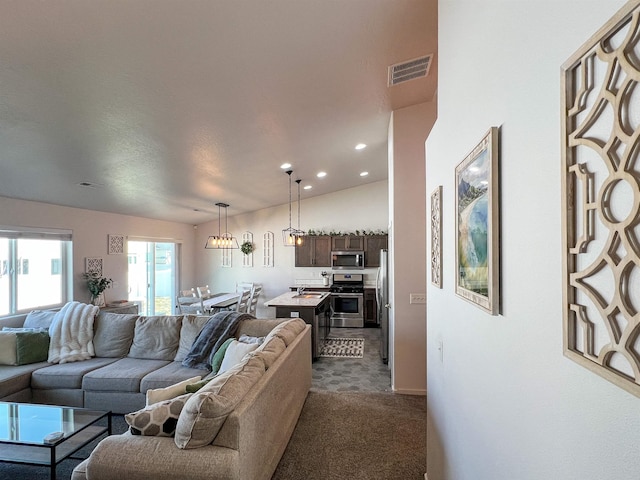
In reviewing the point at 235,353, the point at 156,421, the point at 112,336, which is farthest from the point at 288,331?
the point at 112,336

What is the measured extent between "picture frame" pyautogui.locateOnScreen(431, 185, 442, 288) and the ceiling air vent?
4.53 feet

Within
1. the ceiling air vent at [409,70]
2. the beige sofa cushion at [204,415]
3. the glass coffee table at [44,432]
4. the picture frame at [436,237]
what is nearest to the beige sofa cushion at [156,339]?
the glass coffee table at [44,432]

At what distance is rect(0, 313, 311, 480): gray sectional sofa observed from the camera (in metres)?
1.74

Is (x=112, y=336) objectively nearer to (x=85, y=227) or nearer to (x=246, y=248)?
(x=85, y=227)

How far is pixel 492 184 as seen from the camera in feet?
3.58

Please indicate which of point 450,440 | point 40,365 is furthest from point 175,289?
point 450,440

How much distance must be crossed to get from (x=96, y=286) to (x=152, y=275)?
2.12 metres

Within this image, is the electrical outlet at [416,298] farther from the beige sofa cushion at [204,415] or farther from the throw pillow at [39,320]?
the throw pillow at [39,320]

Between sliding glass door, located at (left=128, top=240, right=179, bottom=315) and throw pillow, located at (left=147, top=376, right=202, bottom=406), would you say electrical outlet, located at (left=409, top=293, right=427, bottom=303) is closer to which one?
throw pillow, located at (left=147, top=376, right=202, bottom=406)

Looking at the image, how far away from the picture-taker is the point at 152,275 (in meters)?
7.77

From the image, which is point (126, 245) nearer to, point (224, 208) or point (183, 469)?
point (224, 208)

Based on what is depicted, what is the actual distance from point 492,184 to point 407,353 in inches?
132

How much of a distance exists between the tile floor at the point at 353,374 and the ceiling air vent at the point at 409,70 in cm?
348

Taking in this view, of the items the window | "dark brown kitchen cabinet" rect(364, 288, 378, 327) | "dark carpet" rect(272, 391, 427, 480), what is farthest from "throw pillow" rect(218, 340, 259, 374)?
"dark brown kitchen cabinet" rect(364, 288, 378, 327)
